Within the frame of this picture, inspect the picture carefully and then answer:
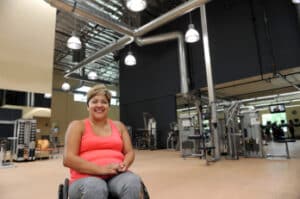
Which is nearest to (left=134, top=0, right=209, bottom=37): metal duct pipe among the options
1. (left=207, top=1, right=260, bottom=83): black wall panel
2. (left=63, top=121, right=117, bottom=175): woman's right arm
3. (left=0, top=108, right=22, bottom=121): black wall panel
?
(left=207, top=1, right=260, bottom=83): black wall panel

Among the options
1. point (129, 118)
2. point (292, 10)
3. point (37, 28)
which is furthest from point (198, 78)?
point (37, 28)

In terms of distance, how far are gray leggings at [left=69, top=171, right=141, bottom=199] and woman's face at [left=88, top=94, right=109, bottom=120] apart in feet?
1.37

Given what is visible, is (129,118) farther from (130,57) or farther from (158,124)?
(130,57)

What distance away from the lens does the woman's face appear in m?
1.37

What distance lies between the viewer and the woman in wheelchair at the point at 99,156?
42.1 inches

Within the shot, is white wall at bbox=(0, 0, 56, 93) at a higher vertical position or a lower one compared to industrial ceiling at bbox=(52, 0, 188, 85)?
lower

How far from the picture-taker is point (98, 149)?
4.18ft

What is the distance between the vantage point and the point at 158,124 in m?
9.90

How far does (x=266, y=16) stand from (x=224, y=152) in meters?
4.74

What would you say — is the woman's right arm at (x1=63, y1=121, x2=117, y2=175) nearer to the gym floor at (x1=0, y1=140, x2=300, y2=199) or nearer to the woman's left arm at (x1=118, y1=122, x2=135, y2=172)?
the woman's left arm at (x1=118, y1=122, x2=135, y2=172)

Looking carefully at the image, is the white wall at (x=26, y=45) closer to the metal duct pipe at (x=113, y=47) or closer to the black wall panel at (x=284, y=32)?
the metal duct pipe at (x=113, y=47)

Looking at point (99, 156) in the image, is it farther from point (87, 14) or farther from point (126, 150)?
point (87, 14)

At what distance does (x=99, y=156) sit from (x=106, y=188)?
22 cm

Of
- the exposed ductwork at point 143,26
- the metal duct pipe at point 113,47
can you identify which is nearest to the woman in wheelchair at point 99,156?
the exposed ductwork at point 143,26
